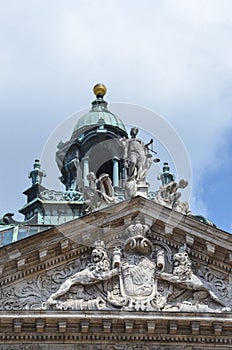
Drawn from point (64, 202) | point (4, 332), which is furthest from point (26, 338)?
point (64, 202)

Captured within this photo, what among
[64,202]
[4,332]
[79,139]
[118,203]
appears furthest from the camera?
[79,139]

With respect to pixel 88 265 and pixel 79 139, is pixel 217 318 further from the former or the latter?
pixel 79 139

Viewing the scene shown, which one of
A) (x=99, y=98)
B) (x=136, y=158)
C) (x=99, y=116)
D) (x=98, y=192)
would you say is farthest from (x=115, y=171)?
(x=98, y=192)

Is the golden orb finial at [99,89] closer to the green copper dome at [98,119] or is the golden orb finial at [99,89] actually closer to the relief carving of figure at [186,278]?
the green copper dome at [98,119]

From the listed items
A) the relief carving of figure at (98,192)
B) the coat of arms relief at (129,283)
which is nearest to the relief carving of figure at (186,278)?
the coat of arms relief at (129,283)

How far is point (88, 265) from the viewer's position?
25.9 metres

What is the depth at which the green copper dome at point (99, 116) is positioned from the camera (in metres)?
40.2

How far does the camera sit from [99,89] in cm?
4006

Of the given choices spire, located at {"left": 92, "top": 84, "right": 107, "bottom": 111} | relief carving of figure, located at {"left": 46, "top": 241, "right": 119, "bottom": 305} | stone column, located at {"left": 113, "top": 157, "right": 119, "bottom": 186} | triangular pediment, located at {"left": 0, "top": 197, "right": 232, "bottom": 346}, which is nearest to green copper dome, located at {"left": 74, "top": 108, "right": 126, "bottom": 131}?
spire, located at {"left": 92, "top": 84, "right": 107, "bottom": 111}

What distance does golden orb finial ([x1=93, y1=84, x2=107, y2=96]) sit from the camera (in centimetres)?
3996

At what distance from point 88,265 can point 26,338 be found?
250cm

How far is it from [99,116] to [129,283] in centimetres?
1602

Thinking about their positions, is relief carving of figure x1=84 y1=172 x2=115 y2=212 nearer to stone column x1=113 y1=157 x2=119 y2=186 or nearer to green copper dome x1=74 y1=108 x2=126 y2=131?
stone column x1=113 y1=157 x2=119 y2=186

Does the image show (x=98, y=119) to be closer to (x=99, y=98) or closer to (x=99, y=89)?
(x=99, y=98)
